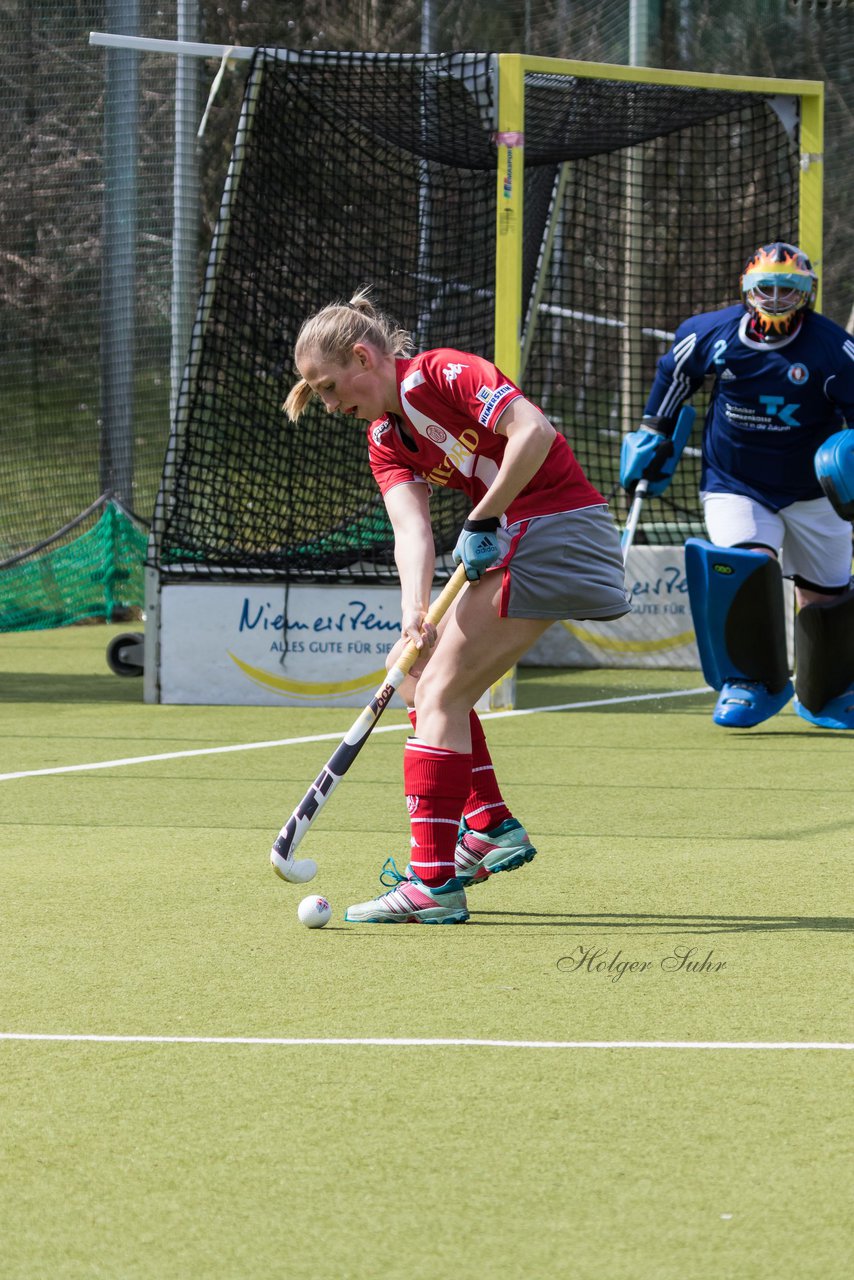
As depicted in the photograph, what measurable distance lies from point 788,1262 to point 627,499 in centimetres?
887

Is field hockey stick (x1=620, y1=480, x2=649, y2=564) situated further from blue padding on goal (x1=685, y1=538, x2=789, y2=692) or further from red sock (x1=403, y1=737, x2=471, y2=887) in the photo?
red sock (x1=403, y1=737, x2=471, y2=887)

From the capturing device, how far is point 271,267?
8617 millimetres

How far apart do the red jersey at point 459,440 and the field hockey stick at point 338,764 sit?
0.23m

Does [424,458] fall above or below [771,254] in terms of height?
below

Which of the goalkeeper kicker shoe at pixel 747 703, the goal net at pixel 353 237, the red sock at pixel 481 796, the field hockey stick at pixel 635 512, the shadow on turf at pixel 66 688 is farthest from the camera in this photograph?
the shadow on turf at pixel 66 688

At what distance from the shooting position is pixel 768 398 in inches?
290

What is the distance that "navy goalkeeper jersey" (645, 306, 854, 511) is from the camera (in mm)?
7305

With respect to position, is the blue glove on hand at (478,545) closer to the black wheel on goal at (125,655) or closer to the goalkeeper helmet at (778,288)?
the goalkeeper helmet at (778,288)

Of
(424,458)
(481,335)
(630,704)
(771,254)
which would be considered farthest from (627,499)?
(424,458)

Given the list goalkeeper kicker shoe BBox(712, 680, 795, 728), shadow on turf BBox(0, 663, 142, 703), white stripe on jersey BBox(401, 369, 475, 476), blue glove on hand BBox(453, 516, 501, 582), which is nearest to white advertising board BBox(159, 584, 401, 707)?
shadow on turf BBox(0, 663, 142, 703)

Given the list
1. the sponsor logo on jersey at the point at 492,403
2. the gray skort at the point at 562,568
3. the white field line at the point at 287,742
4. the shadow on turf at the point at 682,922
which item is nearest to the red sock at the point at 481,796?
the shadow on turf at the point at 682,922

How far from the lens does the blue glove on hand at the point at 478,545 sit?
164 inches

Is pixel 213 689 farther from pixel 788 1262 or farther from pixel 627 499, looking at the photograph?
pixel 788 1262

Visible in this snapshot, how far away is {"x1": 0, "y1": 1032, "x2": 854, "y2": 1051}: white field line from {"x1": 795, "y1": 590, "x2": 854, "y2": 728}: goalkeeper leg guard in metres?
4.24
